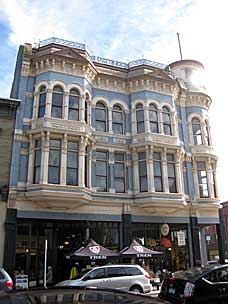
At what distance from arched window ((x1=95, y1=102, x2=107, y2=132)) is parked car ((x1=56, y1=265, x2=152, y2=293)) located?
9.81 meters

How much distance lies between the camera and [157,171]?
21.2 m

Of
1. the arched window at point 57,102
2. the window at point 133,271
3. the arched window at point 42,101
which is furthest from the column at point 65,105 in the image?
the window at point 133,271

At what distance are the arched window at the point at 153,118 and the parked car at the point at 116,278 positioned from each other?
10.1 metres

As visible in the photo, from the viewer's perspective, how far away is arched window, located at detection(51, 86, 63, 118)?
1973cm

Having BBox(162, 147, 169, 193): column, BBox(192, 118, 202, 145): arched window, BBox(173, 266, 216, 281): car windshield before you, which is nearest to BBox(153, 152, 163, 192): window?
BBox(162, 147, 169, 193): column

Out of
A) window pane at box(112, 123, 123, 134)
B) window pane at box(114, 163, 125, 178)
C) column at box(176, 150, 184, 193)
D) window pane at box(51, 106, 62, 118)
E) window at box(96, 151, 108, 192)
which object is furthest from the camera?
window pane at box(112, 123, 123, 134)

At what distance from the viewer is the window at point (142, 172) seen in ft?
68.3

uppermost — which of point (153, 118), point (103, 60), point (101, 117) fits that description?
point (103, 60)

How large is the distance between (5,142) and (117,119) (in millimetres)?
7786

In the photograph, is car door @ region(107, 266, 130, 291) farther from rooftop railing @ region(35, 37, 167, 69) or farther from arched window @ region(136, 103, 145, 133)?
rooftop railing @ region(35, 37, 167, 69)

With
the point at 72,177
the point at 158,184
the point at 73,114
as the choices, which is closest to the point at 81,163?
the point at 72,177

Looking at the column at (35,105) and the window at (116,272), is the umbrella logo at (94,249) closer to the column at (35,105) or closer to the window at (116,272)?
the window at (116,272)

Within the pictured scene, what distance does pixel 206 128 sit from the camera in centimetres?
2498

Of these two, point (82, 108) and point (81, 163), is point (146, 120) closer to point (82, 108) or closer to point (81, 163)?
point (82, 108)
